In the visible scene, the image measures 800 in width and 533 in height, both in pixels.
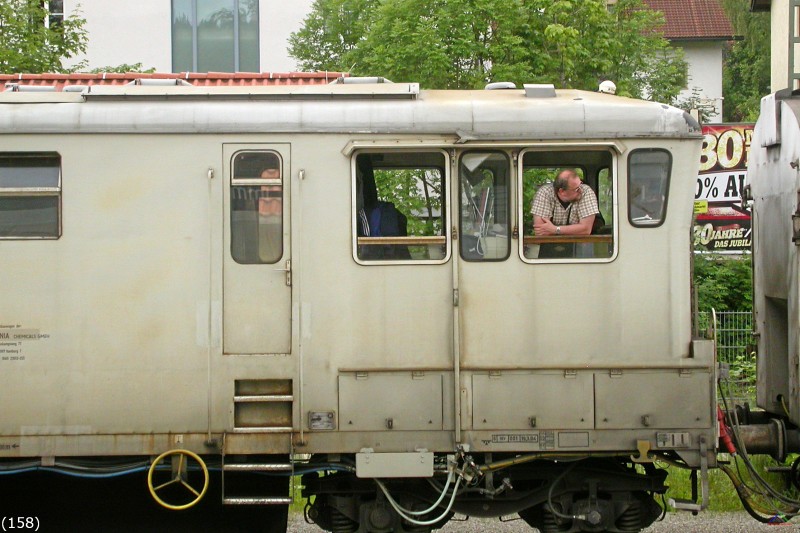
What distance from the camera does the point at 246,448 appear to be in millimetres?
7293

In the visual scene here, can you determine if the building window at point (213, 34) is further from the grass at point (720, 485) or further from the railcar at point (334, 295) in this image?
the railcar at point (334, 295)

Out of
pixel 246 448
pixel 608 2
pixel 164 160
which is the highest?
pixel 608 2

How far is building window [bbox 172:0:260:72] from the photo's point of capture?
2316cm

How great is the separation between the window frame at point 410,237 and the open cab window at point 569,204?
0.54 m

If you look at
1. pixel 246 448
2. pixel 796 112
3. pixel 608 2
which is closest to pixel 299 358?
pixel 246 448

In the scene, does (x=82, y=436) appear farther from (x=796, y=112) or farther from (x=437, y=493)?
(x=796, y=112)

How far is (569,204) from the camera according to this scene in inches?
294

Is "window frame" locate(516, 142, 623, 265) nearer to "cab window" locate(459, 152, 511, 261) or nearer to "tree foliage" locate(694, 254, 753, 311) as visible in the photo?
"cab window" locate(459, 152, 511, 261)

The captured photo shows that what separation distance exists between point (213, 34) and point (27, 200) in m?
16.6

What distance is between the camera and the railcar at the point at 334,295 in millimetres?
7273

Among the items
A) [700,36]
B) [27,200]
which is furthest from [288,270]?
[700,36]

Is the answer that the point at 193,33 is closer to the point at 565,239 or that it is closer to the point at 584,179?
the point at 584,179

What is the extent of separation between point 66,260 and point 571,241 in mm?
3623

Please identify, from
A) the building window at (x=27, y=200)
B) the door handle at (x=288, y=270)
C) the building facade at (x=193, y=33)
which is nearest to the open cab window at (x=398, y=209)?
the door handle at (x=288, y=270)
